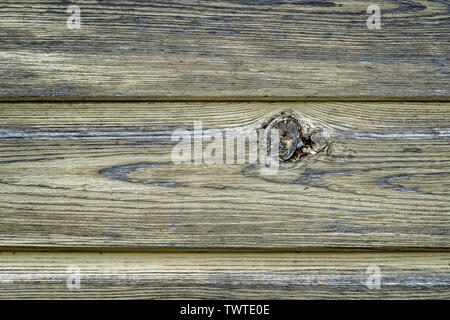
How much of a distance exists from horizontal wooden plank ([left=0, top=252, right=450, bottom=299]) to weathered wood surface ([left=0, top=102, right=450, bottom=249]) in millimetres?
26

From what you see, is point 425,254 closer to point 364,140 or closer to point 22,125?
point 364,140

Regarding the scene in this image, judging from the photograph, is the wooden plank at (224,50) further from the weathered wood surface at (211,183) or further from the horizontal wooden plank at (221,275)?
the horizontal wooden plank at (221,275)

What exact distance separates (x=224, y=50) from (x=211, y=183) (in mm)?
197

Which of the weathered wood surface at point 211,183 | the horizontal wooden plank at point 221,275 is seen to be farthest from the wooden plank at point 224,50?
the horizontal wooden plank at point 221,275

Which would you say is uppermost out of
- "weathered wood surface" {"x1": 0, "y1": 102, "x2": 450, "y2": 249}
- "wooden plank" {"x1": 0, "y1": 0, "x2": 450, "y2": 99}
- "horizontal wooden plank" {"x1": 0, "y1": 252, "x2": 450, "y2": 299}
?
"wooden plank" {"x1": 0, "y1": 0, "x2": 450, "y2": 99}

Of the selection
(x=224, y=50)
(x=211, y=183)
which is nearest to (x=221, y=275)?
(x=211, y=183)

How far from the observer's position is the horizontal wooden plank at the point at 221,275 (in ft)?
1.85

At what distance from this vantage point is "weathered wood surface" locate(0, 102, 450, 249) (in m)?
0.55

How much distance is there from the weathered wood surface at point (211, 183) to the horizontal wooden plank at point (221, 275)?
0.03m

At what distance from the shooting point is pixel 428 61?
55 centimetres

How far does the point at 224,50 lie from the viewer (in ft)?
1.79

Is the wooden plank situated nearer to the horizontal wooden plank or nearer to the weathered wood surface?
the weathered wood surface

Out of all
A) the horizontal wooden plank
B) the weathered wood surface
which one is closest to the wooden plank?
the weathered wood surface
